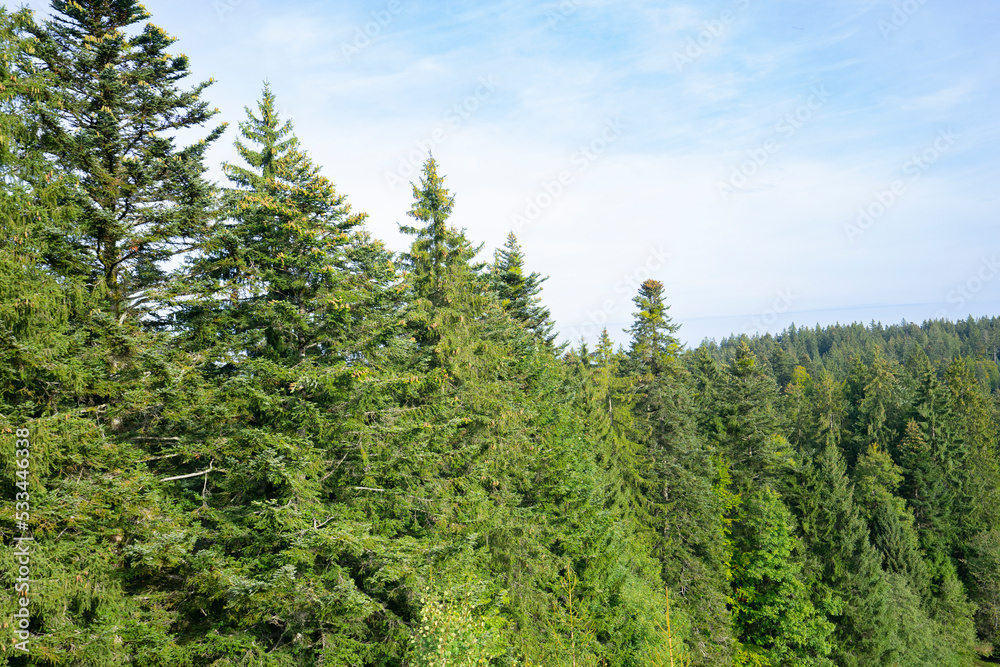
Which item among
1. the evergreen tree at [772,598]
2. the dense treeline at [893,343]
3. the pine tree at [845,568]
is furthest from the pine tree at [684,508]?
the dense treeline at [893,343]

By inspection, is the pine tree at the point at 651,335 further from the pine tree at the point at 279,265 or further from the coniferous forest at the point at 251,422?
the pine tree at the point at 279,265

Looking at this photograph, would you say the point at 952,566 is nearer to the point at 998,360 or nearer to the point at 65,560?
the point at 65,560

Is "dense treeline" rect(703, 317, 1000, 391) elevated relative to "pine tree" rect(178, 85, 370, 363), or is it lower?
elevated

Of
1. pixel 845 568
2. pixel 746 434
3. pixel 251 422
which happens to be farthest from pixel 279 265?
pixel 845 568

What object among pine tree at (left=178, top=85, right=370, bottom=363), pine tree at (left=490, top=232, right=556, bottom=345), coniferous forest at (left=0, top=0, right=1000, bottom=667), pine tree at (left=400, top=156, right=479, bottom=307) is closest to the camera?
coniferous forest at (left=0, top=0, right=1000, bottom=667)

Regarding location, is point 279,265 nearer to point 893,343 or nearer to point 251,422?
point 251,422

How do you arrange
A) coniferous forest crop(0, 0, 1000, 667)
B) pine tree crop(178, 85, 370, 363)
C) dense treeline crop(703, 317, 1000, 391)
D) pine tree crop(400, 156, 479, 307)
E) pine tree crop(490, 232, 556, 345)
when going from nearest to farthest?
coniferous forest crop(0, 0, 1000, 667), pine tree crop(178, 85, 370, 363), pine tree crop(400, 156, 479, 307), pine tree crop(490, 232, 556, 345), dense treeline crop(703, 317, 1000, 391)

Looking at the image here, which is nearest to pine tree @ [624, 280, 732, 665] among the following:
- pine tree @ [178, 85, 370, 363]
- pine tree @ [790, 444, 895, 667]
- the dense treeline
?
pine tree @ [790, 444, 895, 667]

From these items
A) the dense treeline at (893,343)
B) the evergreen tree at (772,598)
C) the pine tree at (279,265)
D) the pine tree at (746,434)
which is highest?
the dense treeline at (893,343)

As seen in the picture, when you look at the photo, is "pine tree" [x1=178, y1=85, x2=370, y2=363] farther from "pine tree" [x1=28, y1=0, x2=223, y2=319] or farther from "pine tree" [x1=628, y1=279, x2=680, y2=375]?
"pine tree" [x1=628, y1=279, x2=680, y2=375]

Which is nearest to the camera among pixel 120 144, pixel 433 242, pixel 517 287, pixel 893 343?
pixel 120 144

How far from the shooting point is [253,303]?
37.6 feet

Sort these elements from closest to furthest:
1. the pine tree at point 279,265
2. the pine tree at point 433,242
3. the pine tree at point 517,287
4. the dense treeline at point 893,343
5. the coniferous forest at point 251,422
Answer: the coniferous forest at point 251,422, the pine tree at point 279,265, the pine tree at point 433,242, the pine tree at point 517,287, the dense treeline at point 893,343

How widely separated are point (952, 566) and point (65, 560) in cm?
5357
